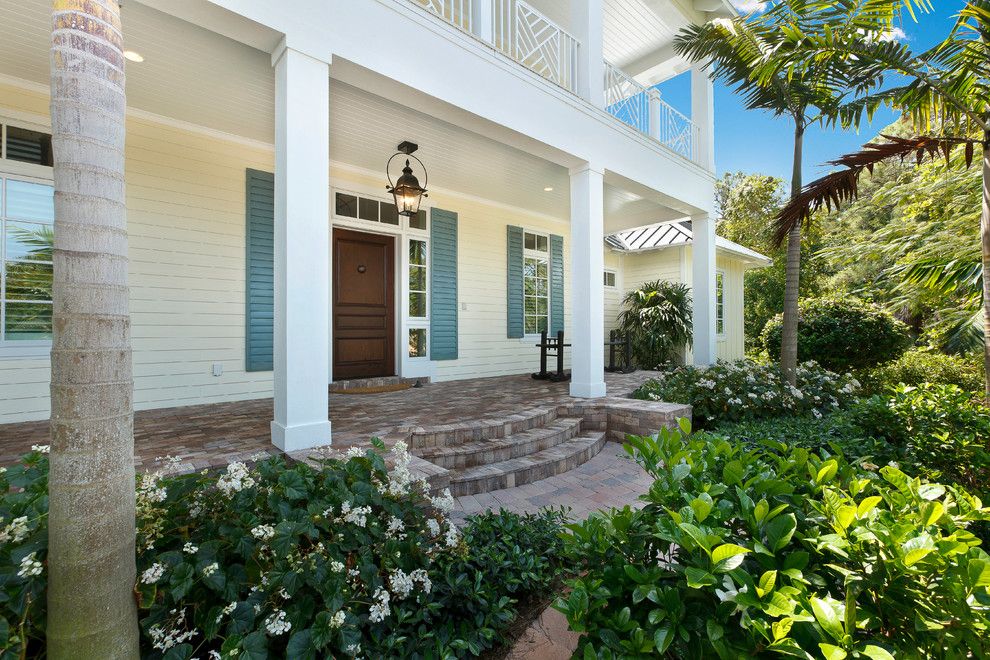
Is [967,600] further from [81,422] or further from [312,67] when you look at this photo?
[312,67]

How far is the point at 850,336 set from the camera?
292 inches

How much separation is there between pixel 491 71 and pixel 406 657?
403 centimetres

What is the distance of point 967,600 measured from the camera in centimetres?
77

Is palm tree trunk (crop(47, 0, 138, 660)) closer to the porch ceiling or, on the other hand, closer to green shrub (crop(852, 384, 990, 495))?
the porch ceiling

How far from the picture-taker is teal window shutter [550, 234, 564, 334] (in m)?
7.71

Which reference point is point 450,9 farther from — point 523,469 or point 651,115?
point 523,469

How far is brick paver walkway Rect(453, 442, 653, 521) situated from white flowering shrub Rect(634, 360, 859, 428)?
4.74ft

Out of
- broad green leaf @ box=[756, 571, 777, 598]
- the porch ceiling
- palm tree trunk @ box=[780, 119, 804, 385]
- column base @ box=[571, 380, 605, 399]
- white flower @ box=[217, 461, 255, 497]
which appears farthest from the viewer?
palm tree trunk @ box=[780, 119, 804, 385]

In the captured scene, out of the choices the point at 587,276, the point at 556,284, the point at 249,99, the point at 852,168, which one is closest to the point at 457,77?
the point at 249,99

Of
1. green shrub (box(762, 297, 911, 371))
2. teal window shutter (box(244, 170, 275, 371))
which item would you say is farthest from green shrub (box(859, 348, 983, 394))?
teal window shutter (box(244, 170, 275, 371))

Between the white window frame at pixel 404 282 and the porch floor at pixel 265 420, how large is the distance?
14.6 inches

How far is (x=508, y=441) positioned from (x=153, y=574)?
249 centimetres

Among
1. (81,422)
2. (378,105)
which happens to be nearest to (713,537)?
(81,422)

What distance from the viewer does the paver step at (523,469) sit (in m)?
2.85
